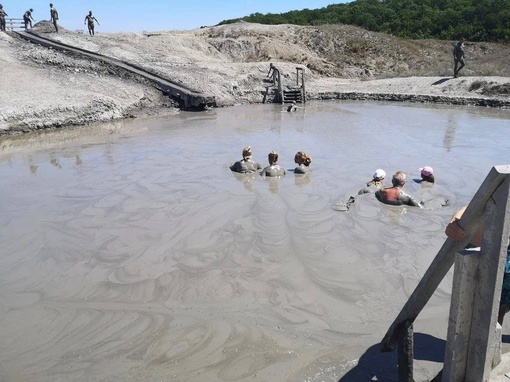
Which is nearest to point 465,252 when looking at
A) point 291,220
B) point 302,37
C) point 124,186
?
point 291,220

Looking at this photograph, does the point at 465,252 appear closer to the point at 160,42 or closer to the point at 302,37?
the point at 160,42

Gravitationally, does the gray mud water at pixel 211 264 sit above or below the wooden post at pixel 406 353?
below

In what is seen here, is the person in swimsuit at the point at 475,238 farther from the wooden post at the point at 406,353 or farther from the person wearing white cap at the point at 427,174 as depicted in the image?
the person wearing white cap at the point at 427,174

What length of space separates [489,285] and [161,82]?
78.2 feet

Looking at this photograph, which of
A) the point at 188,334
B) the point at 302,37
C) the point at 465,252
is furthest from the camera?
the point at 302,37

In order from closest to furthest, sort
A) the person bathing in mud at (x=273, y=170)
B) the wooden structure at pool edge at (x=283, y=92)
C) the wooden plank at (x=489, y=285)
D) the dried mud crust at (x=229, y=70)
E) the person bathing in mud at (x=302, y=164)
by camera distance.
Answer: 1. the wooden plank at (x=489, y=285)
2. the person bathing in mud at (x=273, y=170)
3. the person bathing in mud at (x=302, y=164)
4. the dried mud crust at (x=229, y=70)
5. the wooden structure at pool edge at (x=283, y=92)

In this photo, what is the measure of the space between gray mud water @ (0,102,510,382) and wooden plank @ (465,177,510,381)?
4.58 ft

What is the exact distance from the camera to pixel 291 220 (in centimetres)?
881

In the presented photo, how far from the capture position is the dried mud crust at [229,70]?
20641 mm

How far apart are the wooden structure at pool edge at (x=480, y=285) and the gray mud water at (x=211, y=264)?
1.34m

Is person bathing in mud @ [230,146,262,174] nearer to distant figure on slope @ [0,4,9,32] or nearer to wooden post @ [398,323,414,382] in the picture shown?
wooden post @ [398,323,414,382]

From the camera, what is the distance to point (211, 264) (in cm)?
703

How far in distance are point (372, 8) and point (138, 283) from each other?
52.4 meters

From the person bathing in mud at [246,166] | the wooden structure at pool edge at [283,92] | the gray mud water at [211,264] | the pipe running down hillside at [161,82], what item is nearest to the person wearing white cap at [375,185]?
the gray mud water at [211,264]
